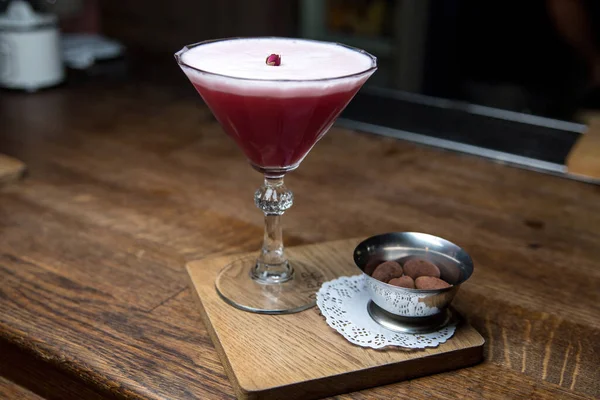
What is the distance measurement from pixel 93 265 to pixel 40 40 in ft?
3.66

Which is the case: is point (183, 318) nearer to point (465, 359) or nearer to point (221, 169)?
point (465, 359)

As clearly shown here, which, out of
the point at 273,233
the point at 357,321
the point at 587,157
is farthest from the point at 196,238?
the point at 587,157

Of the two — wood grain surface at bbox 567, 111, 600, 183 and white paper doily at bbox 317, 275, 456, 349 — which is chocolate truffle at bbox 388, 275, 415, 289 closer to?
white paper doily at bbox 317, 275, 456, 349

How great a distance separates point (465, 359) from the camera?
798 millimetres

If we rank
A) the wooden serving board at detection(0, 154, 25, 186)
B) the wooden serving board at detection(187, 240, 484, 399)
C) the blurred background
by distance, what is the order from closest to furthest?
the wooden serving board at detection(187, 240, 484, 399) → the wooden serving board at detection(0, 154, 25, 186) → the blurred background

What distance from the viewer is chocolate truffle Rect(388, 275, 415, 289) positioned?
0.81m

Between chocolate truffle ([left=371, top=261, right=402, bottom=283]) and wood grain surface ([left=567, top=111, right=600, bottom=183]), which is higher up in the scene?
chocolate truffle ([left=371, top=261, right=402, bottom=283])

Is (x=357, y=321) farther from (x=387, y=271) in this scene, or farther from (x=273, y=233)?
(x=273, y=233)

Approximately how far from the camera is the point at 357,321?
2.74 feet

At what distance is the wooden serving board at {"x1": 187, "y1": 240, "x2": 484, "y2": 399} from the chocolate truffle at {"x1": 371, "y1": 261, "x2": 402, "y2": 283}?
0.28 ft

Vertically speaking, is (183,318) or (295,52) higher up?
(295,52)

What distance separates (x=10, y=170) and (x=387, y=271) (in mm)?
844

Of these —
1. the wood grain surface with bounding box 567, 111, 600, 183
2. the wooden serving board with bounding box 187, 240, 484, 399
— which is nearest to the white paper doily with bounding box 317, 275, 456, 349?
the wooden serving board with bounding box 187, 240, 484, 399

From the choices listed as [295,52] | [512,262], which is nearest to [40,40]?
[295,52]
